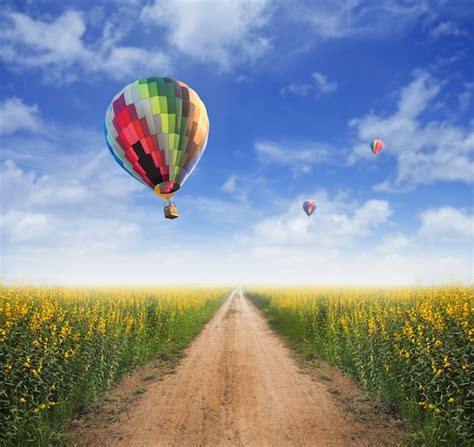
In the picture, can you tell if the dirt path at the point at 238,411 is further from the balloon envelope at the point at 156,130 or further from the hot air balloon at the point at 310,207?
the hot air balloon at the point at 310,207

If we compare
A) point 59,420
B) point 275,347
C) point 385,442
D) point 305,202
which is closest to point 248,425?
point 385,442

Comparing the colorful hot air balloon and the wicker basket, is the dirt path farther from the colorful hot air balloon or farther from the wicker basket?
the colorful hot air balloon

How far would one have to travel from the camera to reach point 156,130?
14062mm

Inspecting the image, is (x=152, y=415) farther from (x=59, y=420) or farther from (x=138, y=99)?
(x=138, y=99)

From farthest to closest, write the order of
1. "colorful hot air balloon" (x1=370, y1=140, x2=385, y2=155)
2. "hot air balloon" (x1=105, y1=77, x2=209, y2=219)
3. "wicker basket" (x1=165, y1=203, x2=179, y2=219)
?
"colorful hot air balloon" (x1=370, y1=140, x2=385, y2=155) → "wicker basket" (x1=165, y1=203, x2=179, y2=219) → "hot air balloon" (x1=105, y1=77, x2=209, y2=219)

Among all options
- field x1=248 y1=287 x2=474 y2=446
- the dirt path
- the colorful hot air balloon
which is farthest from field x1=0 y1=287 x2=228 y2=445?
the colorful hot air balloon

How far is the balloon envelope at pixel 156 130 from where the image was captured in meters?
14.0

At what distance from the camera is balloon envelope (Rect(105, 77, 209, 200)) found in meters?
14.0

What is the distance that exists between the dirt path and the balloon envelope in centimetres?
828

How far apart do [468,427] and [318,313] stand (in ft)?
36.9

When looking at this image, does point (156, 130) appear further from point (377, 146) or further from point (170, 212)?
point (377, 146)

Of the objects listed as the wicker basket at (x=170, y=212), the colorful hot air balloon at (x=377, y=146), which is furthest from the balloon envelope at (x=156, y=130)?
the colorful hot air balloon at (x=377, y=146)

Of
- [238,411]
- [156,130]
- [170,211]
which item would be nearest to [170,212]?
[170,211]

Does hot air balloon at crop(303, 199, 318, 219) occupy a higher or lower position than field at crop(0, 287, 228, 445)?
higher
